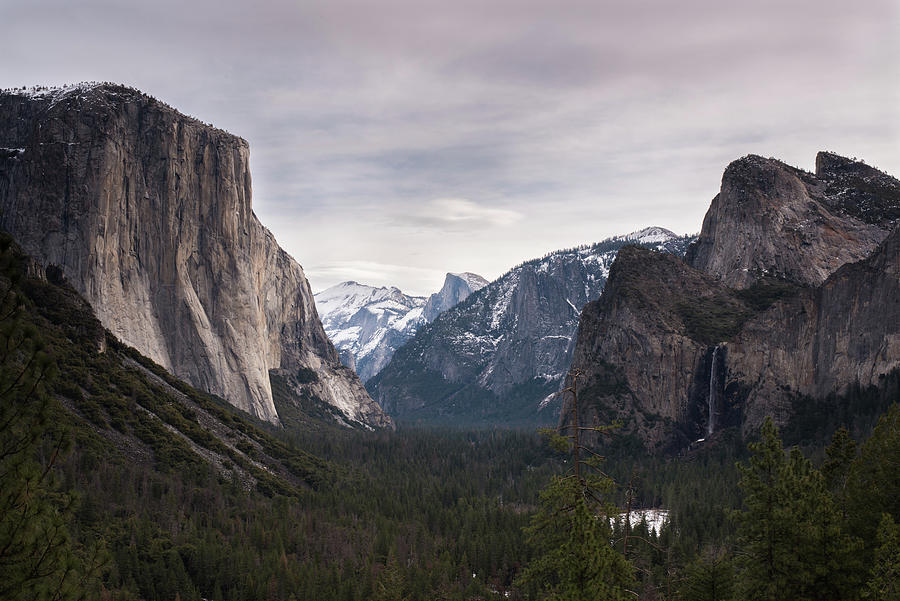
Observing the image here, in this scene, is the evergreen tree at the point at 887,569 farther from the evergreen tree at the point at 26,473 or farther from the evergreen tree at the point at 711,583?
the evergreen tree at the point at 26,473

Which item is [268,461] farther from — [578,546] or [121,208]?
[578,546]

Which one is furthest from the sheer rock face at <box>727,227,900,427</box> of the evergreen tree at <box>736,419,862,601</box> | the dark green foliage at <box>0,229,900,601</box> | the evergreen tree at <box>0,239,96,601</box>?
the evergreen tree at <box>0,239,96,601</box>

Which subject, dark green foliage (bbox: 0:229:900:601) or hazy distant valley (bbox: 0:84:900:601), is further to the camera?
dark green foliage (bbox: 0:229:900:601)

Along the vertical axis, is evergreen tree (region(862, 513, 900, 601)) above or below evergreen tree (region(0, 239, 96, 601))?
below

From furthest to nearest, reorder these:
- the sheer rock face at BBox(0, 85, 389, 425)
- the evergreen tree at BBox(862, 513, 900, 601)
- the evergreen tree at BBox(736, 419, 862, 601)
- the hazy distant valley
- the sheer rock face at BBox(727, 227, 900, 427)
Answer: the sheer rock face at BBox(0, 85, 389, 425) → the sheer rock face at BBox(727, 227, 900, 427) → the evergreen tree at BBox(736, 419, 862, 601) → the hazy distant valley → the evergreen tree at BBox(862, 513, 900, 601)

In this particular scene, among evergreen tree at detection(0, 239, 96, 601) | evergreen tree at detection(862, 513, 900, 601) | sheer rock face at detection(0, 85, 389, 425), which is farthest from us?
sheer rock face at detection(0, 85, 389, 425)

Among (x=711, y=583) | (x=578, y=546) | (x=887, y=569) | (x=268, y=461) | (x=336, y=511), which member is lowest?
(x=336, y=511)

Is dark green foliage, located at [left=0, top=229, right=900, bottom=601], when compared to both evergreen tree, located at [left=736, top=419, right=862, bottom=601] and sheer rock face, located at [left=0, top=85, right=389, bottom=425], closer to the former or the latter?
evergreen tree, located at [left=736, top=419, right=862, bottom=601]

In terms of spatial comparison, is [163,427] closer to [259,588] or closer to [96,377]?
[96,377]

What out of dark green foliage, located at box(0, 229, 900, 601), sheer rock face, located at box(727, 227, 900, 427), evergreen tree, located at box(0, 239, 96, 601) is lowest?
dark green foliage, located at box(0, 229, 900, 601)

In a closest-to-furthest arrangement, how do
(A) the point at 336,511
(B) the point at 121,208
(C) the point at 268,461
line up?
1. (A) the point at 336,511
2. (C) the point at 268,461
3. (B) the point at 121,208

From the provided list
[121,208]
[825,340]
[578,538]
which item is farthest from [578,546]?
[121,208]

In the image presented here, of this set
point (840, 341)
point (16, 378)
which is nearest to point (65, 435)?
point (16, 378)
